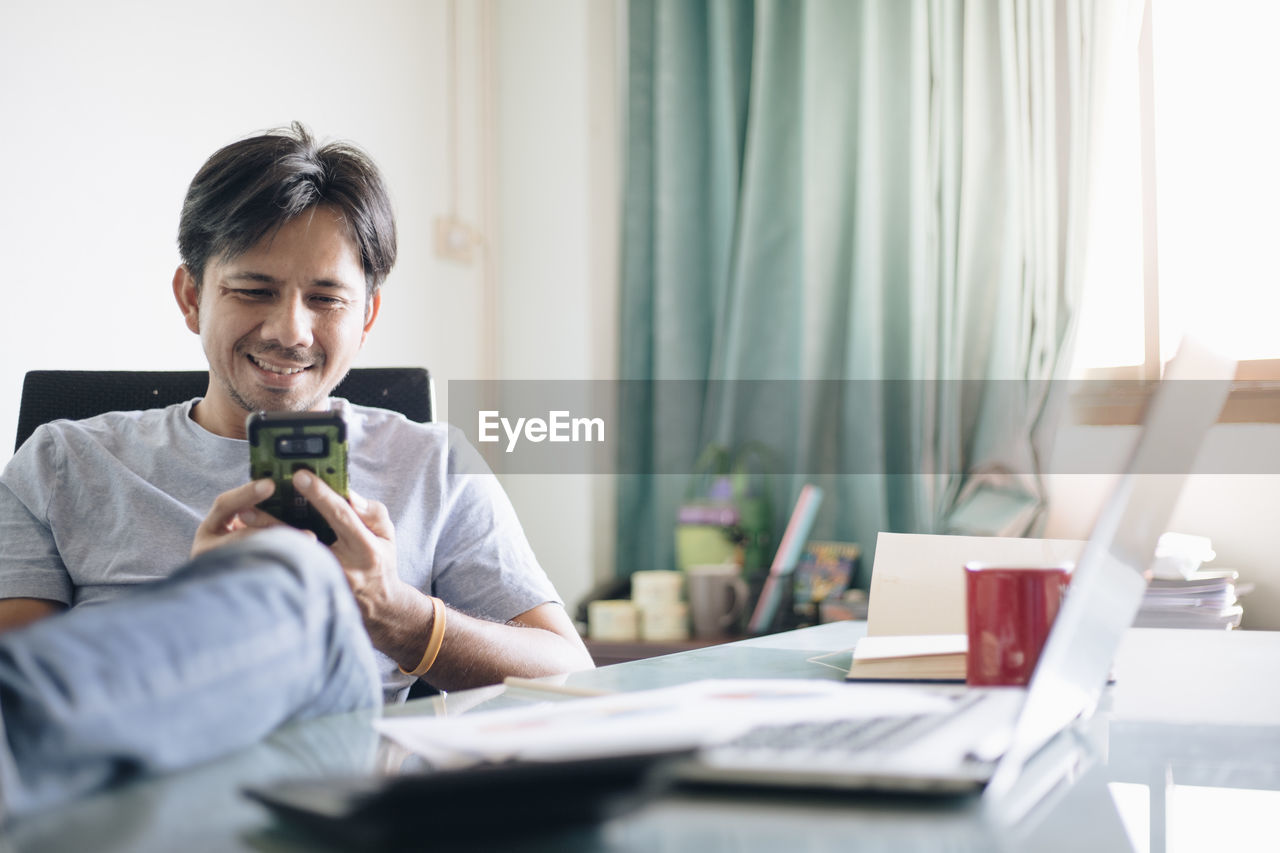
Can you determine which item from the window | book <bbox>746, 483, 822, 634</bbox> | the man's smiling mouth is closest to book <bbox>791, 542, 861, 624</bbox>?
book <bbox>746, 483, 822, 634</bbox>

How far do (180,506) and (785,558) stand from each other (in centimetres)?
123

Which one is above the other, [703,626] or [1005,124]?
[1005,124]

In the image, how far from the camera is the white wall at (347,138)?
5.06 ft

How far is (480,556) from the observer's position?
3.76 ft

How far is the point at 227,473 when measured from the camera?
1.11 meters

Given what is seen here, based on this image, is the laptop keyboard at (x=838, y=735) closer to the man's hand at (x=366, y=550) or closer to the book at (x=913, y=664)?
the book at (x=913, y=664)

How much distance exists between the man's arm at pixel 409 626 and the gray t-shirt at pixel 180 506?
85 mm

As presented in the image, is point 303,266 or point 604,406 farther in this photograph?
point 604,406

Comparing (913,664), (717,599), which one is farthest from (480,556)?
(717,599)

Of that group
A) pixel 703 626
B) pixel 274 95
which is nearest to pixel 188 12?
pixel 274 95

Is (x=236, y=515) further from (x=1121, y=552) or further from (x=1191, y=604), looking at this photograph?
(x=1191, y=604)

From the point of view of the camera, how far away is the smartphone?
2.86ft

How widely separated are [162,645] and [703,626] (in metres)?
1.65

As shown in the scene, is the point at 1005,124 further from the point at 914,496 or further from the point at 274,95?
the point at 274,95
